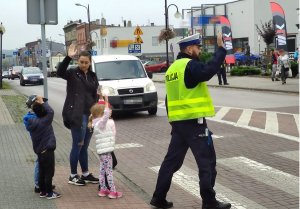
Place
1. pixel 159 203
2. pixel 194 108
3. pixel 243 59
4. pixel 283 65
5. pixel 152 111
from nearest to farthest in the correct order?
pixel 194 108
pixel 159 203
pixel 152 111
pixel 283 65
pixel 243 59

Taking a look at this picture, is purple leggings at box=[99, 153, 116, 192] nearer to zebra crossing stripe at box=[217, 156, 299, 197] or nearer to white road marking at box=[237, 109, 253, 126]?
zebra crossing stripe at box=[217, 156, 299, 197]

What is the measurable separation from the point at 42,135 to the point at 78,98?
29.8 inches

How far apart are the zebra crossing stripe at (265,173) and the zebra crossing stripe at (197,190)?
635 mm

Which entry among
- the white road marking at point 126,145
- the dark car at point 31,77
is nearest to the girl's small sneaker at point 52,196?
the white road marking at point 126,145

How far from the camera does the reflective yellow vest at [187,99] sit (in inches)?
206

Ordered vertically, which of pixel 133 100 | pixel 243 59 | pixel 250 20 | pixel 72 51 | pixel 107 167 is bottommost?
pixel 107 167

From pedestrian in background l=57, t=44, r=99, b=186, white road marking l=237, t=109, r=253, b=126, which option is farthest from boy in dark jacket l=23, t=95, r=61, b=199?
white road marking l=237, t=109, r=253, b=126

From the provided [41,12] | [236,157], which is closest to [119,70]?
[41,12]

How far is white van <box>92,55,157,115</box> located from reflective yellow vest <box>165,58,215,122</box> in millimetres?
9019

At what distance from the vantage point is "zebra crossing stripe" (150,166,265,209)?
5.86m

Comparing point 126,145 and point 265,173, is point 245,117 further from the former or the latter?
point 265,173

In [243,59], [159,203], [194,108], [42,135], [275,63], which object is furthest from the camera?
[243,59]

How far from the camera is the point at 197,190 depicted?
6531mm

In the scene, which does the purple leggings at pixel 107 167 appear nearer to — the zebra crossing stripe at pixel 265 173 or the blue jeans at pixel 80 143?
the blue jeans at pixel 80 143
